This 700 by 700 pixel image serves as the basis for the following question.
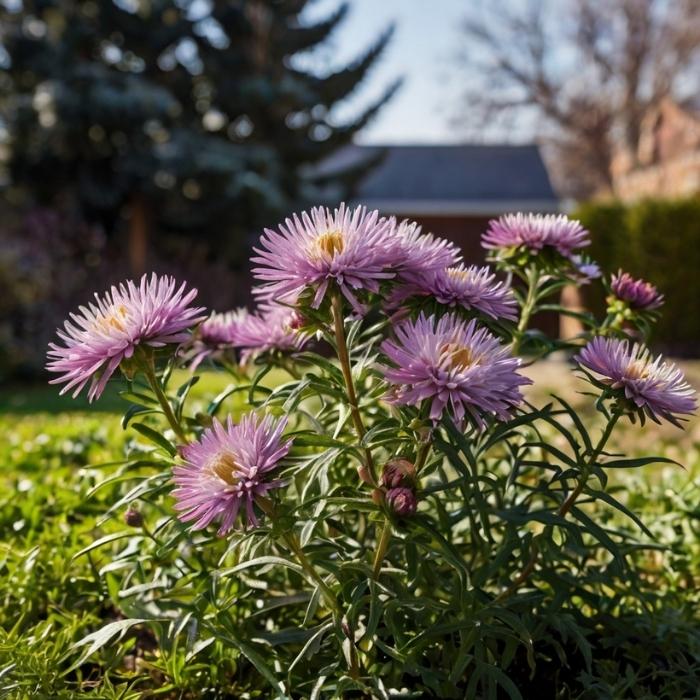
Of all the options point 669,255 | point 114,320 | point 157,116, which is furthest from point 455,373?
point 157,116

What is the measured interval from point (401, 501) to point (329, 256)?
413mm

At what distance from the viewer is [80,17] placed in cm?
1245

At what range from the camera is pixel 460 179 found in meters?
19.4

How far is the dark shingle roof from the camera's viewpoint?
1841cm

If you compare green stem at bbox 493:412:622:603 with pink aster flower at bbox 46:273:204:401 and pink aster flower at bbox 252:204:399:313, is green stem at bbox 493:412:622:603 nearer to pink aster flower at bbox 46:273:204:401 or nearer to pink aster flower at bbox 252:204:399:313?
pink aster flower at bbox 252:204:399:313

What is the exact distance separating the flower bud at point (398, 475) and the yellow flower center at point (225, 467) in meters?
0.25

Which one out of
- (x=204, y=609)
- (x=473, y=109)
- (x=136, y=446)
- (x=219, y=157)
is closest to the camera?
(x=204, y=609)

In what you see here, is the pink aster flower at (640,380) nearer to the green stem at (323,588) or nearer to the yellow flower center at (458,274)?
the yellow flower center at (458,274)

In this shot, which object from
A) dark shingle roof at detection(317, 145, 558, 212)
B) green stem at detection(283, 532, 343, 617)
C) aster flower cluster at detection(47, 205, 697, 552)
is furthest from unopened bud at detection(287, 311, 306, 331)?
dark shingle roof at detection(317, 145, 558, 212)

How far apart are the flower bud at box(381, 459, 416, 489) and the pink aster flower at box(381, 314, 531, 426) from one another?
13 centimetres

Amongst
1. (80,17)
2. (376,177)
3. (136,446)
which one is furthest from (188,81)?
(136,446)

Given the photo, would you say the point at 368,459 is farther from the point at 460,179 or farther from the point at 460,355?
the point at 460,179

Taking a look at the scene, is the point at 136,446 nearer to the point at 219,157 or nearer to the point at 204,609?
the point at 204,609

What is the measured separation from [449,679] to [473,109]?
25.2m
